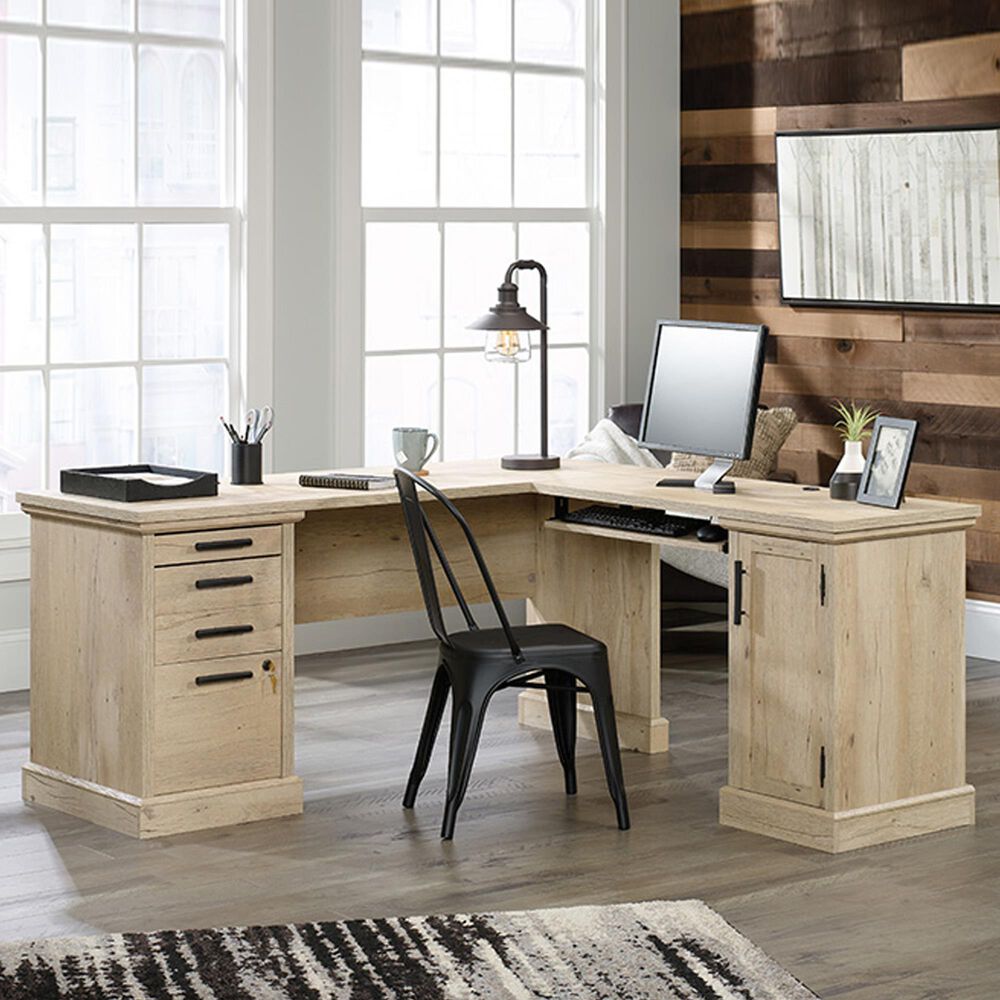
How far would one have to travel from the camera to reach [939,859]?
4.11 meters

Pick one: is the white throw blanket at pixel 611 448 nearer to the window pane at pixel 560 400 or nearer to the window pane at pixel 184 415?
the window pane at pixel 560 400

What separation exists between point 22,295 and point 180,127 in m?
0.72

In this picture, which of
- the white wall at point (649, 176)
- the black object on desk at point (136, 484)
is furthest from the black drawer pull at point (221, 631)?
the white wall at point (649, 176)

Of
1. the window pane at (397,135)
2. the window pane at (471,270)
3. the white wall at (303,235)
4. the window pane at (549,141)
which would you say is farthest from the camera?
the window pane at (549,141)

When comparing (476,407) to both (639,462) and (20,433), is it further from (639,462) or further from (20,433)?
(20,433)

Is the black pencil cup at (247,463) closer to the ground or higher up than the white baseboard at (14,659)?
higher up

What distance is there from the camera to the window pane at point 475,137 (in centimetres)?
664

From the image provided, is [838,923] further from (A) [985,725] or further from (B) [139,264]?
(B) [139,264]

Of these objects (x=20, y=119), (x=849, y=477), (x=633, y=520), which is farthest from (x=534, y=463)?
(x=20, y=119)

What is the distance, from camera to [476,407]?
6824 millimetres

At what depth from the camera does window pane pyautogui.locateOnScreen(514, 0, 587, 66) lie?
6785 mm

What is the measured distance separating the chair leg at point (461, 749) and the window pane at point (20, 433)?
2122 millimetres

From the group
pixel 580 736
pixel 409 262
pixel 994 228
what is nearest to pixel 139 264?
pixel 409 262

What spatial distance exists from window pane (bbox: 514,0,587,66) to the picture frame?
2930 mm
